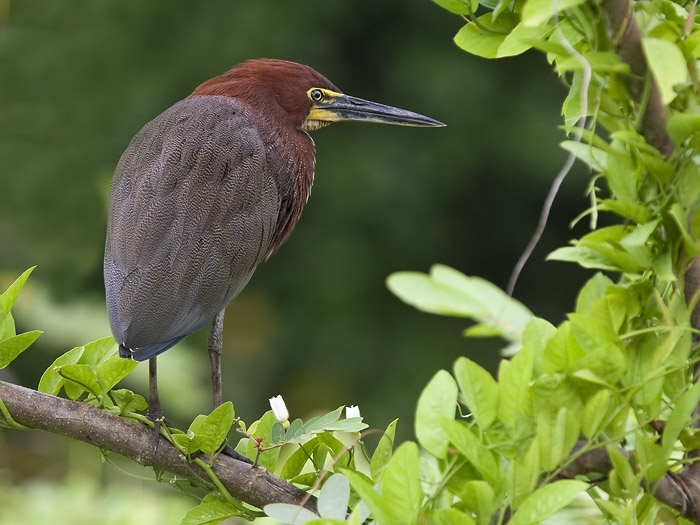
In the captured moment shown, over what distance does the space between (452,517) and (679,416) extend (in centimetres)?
21

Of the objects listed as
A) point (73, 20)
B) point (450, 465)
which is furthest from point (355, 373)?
point (450, 465)

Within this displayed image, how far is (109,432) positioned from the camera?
3.62ft

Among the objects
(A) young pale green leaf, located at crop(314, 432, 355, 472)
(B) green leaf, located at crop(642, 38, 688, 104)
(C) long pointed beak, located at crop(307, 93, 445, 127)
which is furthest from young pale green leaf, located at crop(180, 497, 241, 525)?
(C) long pointed beak, located at crop(307, 93, 445, 127)

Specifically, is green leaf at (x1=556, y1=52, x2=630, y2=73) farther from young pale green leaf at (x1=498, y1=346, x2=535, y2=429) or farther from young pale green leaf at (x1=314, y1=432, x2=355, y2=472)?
young pale green leaf at (x1=314, y1=432, x2=355, y2=472)

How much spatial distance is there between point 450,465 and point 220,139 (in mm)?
1029

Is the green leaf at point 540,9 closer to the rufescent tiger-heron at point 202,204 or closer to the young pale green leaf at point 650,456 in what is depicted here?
the young pale green leaf at point 650,456

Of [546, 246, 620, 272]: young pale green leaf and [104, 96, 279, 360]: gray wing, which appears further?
[104, 96, 279, 360]: gray wing

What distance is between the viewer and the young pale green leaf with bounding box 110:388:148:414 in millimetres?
1098

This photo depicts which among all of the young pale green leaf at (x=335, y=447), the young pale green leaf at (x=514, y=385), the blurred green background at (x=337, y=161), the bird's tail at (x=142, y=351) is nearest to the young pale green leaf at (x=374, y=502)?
the young pale green leaf at (x=514, y=385)

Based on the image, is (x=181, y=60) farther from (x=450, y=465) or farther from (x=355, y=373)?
(x=450, y=465)

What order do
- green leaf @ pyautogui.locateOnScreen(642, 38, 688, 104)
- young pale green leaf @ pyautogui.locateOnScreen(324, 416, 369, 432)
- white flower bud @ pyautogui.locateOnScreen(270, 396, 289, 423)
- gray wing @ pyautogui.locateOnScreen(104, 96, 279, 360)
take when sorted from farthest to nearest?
gray wing @ pyautogui.locateOnScreen(104, 96, 279, 360), white flower bud @ pyautogui.locateOnScreen(270, 396, 289, 423), young pale green leaf @ pyautogui.locateOnScreen(324, 416, 369, 432), green leaf @ pyautogui.locateOnScreen(642, 38, 688, 104)

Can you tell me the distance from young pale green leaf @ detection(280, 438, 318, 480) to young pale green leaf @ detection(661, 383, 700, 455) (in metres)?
0.44

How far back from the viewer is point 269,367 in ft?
15.4

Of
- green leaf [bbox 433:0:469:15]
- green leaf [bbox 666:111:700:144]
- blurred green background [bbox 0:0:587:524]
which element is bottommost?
blurred green background [bbox 0:0:587:524]
